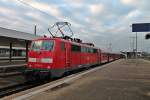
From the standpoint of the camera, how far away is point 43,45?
57.2 feet

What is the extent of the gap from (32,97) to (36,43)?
819cm

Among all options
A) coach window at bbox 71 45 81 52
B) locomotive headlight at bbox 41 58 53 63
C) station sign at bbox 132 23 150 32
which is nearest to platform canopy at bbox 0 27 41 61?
coach window at bbox 71 45 81 52

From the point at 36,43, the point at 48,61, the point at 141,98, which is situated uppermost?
the point at 36,43

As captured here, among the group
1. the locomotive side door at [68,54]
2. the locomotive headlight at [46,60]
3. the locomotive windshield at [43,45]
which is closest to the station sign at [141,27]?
the locomotive side door at [68,54]

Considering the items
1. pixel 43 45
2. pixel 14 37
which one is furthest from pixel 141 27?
pixel 43 45

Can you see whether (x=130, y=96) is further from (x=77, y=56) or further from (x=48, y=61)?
(x=77, y=56)

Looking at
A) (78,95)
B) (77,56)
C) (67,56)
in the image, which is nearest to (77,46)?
(77,56)

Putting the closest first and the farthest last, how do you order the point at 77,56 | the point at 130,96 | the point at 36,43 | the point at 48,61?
the point at 130,96 < the point at 48,61 < the point at 36,43 < the point at 77,56

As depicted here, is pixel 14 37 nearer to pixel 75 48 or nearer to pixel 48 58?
pixel 75 48

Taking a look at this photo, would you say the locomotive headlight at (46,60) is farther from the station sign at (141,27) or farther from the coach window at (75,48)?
the station sign at (141,27)

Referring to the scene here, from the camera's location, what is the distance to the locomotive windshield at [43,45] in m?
17.2

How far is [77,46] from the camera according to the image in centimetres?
2184

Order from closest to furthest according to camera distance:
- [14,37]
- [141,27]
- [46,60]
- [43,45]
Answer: [46,60] → [43,45] → [14,37] → [141,27]

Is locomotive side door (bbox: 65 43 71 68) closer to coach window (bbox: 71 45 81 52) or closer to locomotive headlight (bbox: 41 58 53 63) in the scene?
coach window (bbox: 71 45 81 52)
